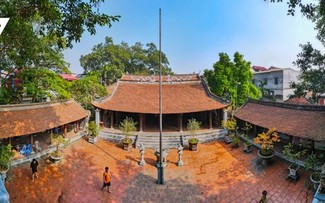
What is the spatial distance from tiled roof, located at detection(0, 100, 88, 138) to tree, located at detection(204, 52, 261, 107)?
16787 millimetres

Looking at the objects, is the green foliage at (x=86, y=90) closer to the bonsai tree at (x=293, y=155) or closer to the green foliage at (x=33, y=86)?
the green foliage at (x=33, y=86)

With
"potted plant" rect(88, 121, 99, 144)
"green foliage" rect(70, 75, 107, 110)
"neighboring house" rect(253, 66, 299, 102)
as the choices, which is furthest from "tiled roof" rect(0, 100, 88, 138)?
"neighboring house" rect(253, 66, 299, 102)

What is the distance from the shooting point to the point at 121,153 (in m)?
17.5

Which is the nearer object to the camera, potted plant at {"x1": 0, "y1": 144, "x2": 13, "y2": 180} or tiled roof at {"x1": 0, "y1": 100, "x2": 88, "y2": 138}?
potted plant at {"x1": 0, "y1": 144, "x2": 13, "y2": 180}

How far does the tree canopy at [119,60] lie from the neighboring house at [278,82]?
74.1 feet

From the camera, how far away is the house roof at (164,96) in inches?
822

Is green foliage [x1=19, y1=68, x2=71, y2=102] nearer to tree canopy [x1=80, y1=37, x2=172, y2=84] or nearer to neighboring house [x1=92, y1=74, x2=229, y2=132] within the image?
neighboring house [x1=92, y1=74, x2=229, y2=132]

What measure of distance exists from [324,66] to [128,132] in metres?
14.2

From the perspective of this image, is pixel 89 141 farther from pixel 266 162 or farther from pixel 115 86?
pixel 266 162

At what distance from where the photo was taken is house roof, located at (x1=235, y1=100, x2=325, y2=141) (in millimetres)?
12812

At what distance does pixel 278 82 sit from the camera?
3709cm

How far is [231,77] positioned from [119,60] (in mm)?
23856

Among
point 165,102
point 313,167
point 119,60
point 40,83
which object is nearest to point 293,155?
point 313,167

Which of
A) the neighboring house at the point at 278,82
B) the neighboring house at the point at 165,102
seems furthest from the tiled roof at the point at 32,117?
the neighboring house at the point at 278,82
